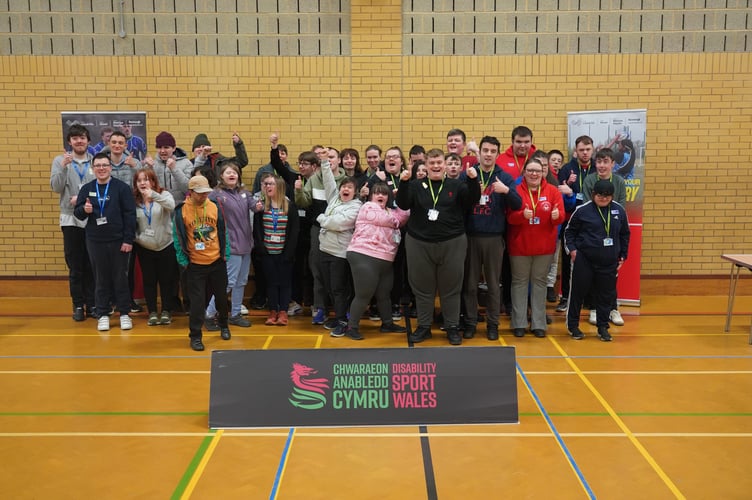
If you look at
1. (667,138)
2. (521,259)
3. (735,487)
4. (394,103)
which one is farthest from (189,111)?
(735,487)

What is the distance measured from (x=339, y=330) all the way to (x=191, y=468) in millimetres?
3079

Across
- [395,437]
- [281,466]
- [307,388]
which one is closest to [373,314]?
[307,388]

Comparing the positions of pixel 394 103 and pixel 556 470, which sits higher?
pixel 394 103

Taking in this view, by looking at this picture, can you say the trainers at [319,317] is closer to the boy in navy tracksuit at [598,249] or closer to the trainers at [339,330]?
the trainers at [339,330]

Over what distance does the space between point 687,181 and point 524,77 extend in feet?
9.15

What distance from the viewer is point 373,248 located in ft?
22.0

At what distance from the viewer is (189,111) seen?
902cm

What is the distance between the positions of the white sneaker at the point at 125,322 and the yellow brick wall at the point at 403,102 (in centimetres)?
287

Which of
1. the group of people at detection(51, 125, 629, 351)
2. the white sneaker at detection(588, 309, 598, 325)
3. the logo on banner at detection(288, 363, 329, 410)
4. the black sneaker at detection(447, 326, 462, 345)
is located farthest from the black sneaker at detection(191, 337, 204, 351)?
the white sneaker at detection(588, 309, 598, 325)

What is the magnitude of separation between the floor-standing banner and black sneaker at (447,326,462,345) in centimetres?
303

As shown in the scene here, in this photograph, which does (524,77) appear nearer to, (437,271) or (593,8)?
(593,8)

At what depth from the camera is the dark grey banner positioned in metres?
4.50

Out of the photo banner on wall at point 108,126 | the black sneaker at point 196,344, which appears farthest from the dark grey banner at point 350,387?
the photo banner on wall at point 108,126

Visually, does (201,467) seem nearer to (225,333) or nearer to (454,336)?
(225,333)
